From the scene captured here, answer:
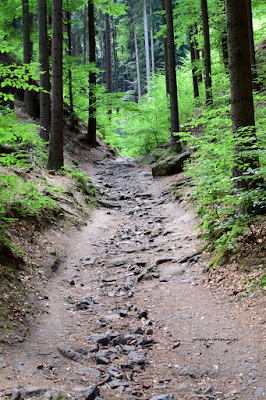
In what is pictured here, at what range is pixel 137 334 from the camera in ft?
14.9

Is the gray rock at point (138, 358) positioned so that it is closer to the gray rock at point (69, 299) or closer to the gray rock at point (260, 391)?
the gray rock at point (260, 391)

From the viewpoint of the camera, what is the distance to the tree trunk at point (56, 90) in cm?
1127

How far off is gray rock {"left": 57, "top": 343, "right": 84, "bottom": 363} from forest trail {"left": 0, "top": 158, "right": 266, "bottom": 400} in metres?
0.01

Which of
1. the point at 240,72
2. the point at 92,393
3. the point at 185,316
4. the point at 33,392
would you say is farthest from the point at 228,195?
the point at 33,392

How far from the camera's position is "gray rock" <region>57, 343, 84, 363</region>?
3.84 m

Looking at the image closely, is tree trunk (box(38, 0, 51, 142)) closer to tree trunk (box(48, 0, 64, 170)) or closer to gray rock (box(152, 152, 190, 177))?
tree trunk (box(48, 0, 64, 170))

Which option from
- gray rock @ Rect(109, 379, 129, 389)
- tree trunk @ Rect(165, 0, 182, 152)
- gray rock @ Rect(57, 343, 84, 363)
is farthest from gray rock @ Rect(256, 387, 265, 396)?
tree trunk @ Rect(165, 0, 182, 152)

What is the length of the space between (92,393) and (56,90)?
10.4m

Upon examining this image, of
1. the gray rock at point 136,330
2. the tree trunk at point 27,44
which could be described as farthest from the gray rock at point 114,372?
the tree trunk at point 27,44

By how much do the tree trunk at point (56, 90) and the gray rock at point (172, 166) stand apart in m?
5.00

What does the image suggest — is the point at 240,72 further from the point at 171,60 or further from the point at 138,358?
the point at 171,60

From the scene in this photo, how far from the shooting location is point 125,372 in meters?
3.63

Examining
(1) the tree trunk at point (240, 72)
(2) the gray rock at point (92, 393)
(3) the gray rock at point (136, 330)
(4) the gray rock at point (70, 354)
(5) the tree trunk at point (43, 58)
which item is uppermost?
(5) the tree trunk at point (43, 58)

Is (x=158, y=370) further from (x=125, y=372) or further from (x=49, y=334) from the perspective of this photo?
(x=49, y=334)
